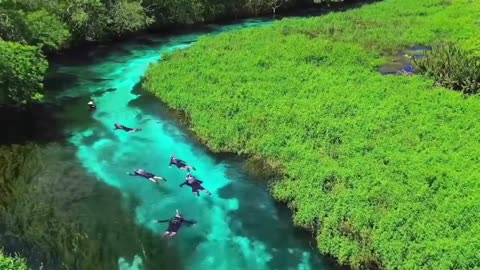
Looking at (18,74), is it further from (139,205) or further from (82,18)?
(82,18)

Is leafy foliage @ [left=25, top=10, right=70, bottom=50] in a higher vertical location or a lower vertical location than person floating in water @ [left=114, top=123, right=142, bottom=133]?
higher

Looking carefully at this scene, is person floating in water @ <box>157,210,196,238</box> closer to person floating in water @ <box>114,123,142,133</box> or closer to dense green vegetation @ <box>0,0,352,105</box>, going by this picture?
person floating in water @ <box>114,123,142,133</box>

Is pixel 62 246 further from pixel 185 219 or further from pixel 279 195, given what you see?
pixel 279 195

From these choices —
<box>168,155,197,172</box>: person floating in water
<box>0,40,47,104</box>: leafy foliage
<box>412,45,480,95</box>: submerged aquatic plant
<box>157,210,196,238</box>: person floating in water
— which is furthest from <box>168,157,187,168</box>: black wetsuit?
<box>412,45,480,95</box>: submerged aquatic plant

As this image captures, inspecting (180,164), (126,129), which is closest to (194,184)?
(180,164)

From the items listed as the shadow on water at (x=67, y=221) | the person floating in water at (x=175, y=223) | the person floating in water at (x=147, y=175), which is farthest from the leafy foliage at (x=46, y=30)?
the person floating in water at (x=175, y=223)

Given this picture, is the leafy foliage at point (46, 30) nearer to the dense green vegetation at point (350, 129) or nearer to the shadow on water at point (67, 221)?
the dense green vegetation at point (350, 129)

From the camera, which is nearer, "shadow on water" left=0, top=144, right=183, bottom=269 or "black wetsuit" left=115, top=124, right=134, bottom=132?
"shadow on water" left=0, top=144, right=183, bottom=269
